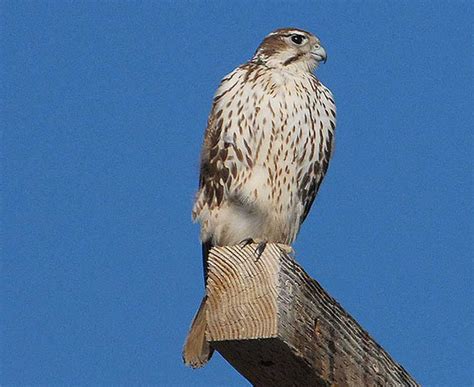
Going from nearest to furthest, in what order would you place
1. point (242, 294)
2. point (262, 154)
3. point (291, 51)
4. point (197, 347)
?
point (242, 294)
point (197, 347)
point (262, 154)
point (291, 51)

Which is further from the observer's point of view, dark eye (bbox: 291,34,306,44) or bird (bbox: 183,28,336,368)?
dark eye (bbox: 291,34,306,44)

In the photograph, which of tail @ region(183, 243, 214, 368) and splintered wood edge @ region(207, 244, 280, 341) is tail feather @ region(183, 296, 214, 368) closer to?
tail @ region(183, 243, 214, 368)

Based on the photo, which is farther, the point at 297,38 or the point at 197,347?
the point at 297,38

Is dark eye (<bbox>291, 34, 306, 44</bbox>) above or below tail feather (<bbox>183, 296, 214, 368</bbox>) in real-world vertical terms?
above

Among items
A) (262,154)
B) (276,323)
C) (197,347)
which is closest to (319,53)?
(262,154)

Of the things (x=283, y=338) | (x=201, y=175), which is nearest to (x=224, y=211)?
(x=201, y=175)

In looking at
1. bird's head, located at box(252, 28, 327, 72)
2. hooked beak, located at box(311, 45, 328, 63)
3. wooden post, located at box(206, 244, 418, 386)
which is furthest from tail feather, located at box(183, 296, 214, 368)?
hooked beak, located at box(311, 45, 328, 63)

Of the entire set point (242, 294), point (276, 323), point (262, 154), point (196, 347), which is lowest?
point (276, 323)

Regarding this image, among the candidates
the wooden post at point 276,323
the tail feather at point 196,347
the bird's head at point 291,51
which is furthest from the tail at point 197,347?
the bird's head at point 291,51

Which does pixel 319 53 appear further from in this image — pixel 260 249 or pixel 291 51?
pixel 260 249

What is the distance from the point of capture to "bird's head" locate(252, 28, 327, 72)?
230 inches

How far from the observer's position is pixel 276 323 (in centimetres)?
192

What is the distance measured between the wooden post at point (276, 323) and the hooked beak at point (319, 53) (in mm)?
3974

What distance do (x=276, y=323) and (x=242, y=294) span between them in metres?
0.17
